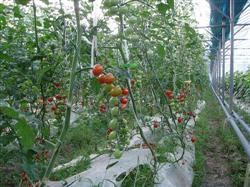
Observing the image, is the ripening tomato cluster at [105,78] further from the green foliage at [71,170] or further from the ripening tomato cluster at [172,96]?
the green foliage at [71,170]

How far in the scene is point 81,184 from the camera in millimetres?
2486

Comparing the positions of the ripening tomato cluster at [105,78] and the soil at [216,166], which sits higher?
the ripening tomato cluster at [105,78]

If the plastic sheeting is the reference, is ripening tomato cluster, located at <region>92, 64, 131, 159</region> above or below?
A: above

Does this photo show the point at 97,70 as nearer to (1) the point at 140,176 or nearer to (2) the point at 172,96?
(1) the point at 140,176

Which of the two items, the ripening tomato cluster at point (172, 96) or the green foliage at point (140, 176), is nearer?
the green foliage at point (140, 176)

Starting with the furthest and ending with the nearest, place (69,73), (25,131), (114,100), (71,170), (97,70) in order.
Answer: (71,170) → (69,73) → (114,100) → (97,70) → (25,131)

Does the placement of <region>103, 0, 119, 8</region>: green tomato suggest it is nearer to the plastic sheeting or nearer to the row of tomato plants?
the row of tomato plants

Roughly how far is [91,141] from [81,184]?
7.62 ft

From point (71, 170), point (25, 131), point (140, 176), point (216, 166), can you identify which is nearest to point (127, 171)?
point (140, 176)

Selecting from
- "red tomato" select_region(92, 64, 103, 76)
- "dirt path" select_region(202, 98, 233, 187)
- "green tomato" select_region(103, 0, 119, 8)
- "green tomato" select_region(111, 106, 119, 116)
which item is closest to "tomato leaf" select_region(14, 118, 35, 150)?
"red tomato" select_region(92, 64, 103, 76)

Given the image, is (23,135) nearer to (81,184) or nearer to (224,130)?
(81,184)

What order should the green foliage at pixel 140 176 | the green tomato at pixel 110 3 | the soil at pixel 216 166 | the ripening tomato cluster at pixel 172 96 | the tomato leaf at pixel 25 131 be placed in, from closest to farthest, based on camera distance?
1. the tomato leaf at pixel 25 131
2. the green tomato at pixel 110 3
3. the green foliage at pixel 140 176
4. the ripening tomato cluster at pixel 172 96
5. the soil at pixel 216 166

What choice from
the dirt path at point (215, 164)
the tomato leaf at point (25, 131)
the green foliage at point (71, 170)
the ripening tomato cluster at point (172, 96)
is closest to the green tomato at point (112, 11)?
the tomato leaf at point (25, 131)

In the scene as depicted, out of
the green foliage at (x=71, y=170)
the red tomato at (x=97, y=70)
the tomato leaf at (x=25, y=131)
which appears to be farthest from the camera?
the green foliage at (x=71, y=170)
